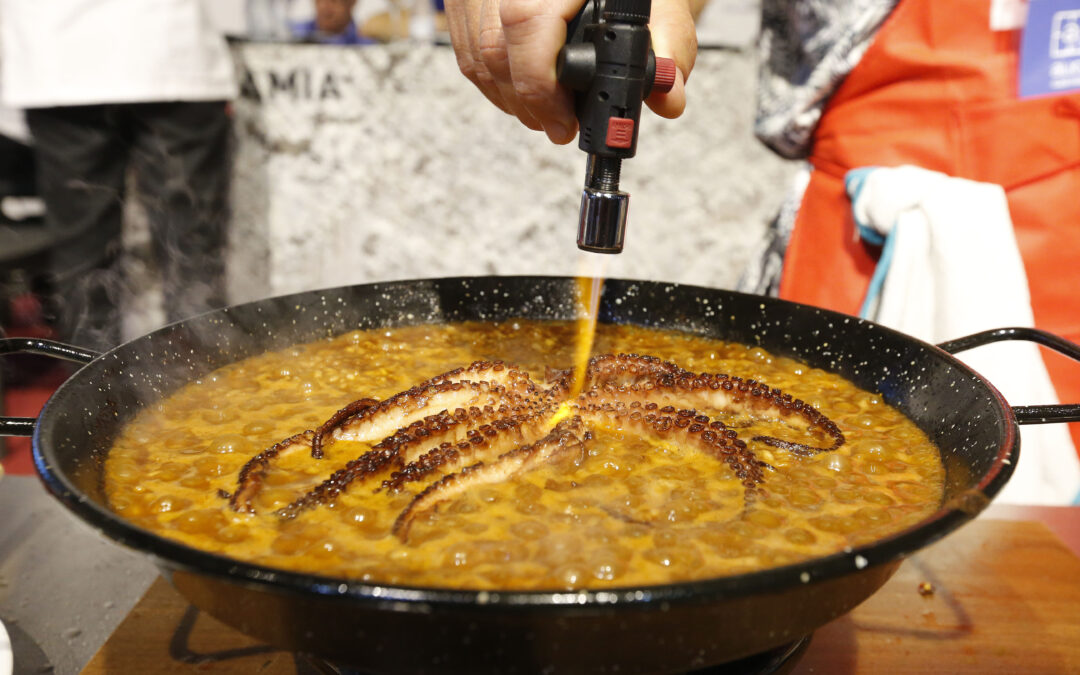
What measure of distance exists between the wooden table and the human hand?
1064mm

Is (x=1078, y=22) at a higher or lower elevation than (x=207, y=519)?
higher

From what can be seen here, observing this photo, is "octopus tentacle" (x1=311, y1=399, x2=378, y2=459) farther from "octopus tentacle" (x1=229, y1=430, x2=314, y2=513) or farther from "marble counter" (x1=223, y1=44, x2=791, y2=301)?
"marble counter" (x1=223, y1=44, x2=791, y2=301)

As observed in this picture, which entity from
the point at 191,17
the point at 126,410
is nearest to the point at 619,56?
the point at 126,410

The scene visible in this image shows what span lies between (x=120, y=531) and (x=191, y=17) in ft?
12.6

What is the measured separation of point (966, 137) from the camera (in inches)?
89.8

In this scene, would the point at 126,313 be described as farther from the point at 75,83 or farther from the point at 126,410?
the point at 126,410

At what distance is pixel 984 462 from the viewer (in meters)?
1.21

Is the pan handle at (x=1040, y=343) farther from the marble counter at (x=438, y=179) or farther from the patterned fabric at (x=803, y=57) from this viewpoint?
the marble counter at (x=438, y=179)

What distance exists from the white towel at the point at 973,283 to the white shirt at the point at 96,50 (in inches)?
135

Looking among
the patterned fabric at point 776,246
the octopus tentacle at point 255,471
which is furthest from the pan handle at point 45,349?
the patterned fabric at point 776,246

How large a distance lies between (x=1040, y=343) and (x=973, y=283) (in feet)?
2.14

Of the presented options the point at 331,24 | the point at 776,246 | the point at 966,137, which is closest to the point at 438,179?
the point at 331,24

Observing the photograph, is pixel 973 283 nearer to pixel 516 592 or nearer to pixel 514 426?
pixel 514 426

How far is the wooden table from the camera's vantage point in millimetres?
1385
